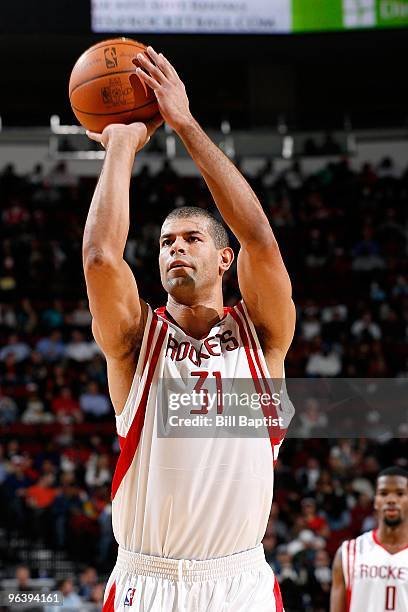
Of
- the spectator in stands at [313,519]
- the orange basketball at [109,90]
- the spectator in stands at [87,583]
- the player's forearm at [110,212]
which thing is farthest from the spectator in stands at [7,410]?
the player's forearm at [110,212]

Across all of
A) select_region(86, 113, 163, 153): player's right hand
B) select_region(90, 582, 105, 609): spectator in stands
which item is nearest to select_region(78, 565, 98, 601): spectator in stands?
select_region(90, 582, 105, 609): spectator in stands

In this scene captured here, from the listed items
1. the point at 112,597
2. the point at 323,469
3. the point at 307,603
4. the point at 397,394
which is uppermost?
the point at 397,394

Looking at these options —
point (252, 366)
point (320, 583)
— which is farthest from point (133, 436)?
point (320, 583)

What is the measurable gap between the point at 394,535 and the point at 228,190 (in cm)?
340

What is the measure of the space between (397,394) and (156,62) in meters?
8.51

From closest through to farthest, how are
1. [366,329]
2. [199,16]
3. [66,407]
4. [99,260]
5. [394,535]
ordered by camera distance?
[99,260]
[394,535]
[66,407]
[366,329]
[199,16]

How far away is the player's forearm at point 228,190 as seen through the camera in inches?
114

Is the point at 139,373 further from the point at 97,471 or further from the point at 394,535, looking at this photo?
the point at 97,471

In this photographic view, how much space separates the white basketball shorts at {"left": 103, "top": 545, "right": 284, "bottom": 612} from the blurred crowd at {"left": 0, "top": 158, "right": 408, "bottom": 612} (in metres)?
5.42

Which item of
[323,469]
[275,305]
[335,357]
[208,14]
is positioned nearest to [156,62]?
[275,305]

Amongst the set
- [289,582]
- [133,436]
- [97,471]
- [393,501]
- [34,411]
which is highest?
[34,411]

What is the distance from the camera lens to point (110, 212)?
282 centimetres

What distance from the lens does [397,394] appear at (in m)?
11.0

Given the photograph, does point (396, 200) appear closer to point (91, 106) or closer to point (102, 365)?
point (102, 365)
